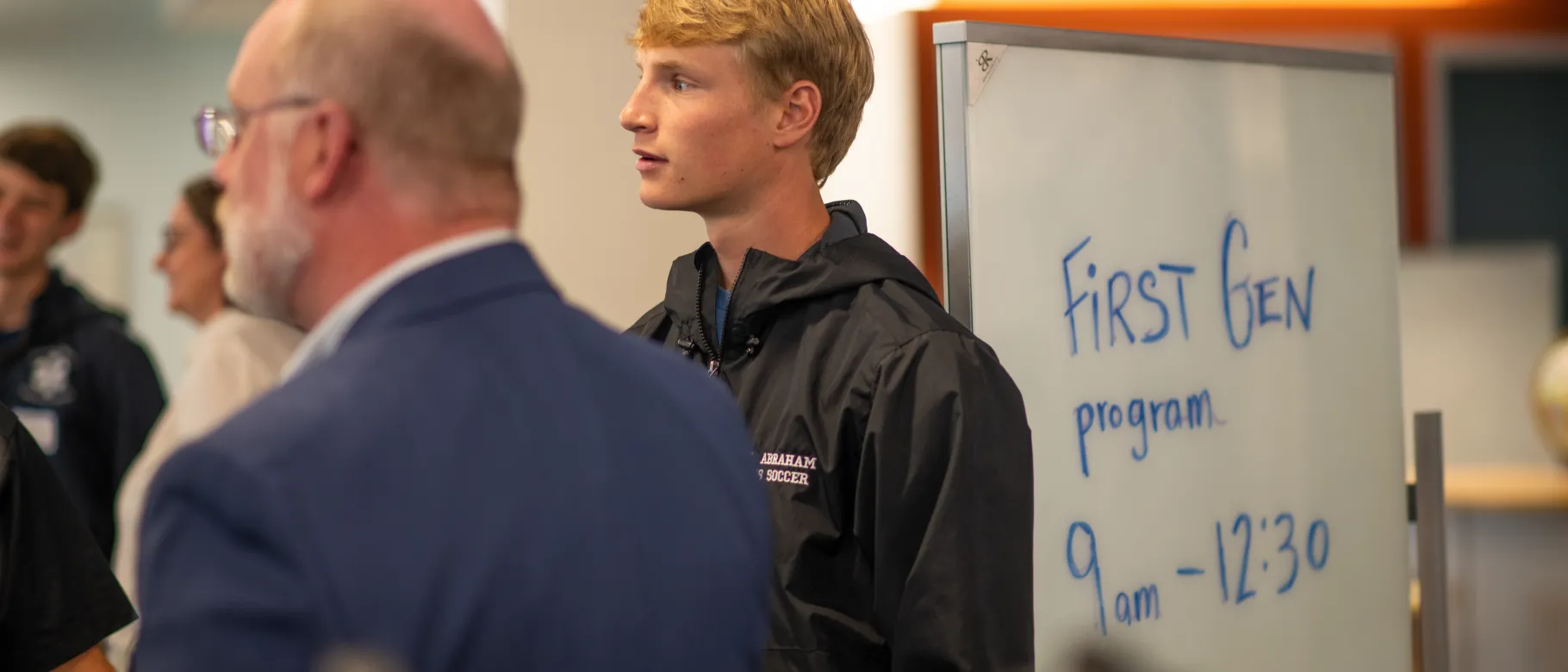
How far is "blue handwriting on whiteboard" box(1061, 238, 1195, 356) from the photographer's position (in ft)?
5.47

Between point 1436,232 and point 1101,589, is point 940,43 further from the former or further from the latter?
point 1436,232

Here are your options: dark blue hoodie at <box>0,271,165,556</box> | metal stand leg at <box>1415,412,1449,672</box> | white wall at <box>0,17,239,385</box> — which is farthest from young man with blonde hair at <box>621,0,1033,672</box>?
white wall at <box>0,17,239,385</box>

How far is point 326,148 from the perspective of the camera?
0.84 meters

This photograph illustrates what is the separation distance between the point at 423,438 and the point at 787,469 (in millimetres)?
654

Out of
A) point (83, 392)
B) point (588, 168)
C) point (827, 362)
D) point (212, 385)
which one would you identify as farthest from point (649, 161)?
point (83, 392)

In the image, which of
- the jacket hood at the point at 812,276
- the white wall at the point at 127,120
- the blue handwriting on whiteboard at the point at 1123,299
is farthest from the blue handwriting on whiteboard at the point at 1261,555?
the white wall at the point at 127,120

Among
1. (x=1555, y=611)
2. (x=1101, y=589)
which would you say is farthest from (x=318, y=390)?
(x=1555, y=611)

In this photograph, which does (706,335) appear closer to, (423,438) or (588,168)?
(423,438)

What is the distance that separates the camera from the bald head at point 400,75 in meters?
0.84

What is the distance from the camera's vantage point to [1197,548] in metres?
1.78

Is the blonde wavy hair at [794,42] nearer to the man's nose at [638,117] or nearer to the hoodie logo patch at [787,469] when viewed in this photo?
the man's nose at [638,117]

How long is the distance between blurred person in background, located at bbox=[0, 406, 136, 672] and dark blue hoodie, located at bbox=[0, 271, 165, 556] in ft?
6.02

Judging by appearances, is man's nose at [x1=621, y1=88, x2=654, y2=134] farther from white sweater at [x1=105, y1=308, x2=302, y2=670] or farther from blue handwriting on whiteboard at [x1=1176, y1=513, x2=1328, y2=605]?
white sweater at [x1=105, y1=308, x2=302, y2=670]

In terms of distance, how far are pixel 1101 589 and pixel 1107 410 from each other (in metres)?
0.20
